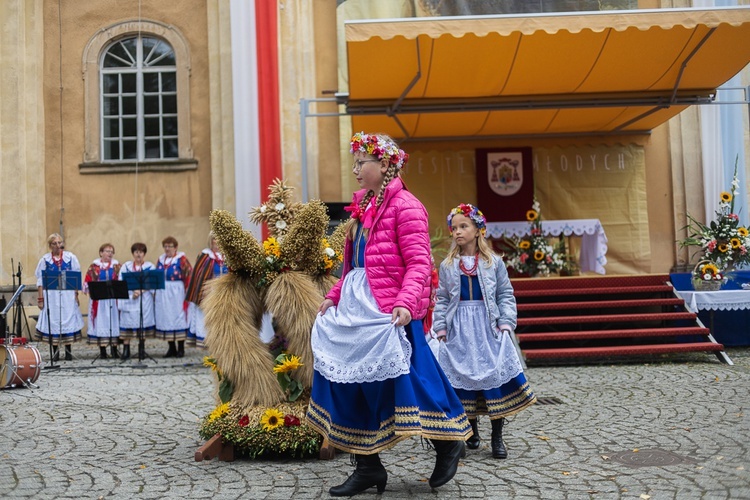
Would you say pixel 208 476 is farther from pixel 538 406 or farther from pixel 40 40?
pixel 40 40

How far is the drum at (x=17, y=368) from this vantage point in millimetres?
9547

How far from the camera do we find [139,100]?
16.5 metres

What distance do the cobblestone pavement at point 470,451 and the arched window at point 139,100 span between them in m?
7.96

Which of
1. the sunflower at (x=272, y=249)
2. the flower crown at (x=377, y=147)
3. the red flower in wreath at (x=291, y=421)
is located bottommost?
the red flower in wreath at (x=291, y=421)

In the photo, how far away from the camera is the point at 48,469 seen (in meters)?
5.55

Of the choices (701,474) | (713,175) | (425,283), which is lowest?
(701,474)

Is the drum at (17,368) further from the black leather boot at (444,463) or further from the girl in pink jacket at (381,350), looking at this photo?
the black leather boot at (444,463)

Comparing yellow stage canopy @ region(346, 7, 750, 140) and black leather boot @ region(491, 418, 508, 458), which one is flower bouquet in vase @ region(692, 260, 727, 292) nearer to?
yellow stage canopy @ region(346, 7, 750, 140)

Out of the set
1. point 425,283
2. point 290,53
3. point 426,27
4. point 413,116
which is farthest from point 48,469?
point 290,53

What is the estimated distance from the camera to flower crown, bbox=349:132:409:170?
476 centimetres

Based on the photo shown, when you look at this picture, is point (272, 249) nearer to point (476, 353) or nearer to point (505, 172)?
point (476, 353)

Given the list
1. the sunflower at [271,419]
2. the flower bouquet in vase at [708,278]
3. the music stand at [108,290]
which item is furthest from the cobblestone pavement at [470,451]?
the music stand at [108,290]

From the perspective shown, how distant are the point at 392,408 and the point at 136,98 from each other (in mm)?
13378

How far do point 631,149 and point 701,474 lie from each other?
432 inches
